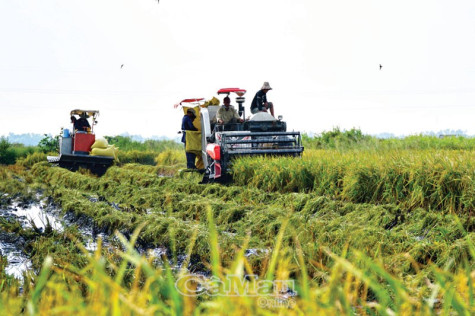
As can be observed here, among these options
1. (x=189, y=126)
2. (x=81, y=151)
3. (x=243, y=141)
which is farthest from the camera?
(x=81, y=151)

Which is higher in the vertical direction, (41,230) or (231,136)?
(231,136)

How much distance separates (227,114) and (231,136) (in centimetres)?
130

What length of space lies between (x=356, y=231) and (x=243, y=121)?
7045mm

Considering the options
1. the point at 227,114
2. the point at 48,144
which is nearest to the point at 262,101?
the point at 227,114

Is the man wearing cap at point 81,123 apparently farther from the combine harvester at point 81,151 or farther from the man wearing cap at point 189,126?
the man wearing cap at point 189,126

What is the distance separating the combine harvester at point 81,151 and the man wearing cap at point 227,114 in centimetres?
519

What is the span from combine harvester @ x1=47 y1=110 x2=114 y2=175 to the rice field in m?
4.19

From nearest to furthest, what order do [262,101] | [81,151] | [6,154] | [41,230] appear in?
[41,230]
[262,101]
[81,151]
[6,154]

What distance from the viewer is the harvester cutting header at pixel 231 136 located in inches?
392

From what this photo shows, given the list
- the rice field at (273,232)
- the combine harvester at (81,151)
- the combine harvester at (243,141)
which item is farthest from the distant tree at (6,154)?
the combine harvester at (243,141)

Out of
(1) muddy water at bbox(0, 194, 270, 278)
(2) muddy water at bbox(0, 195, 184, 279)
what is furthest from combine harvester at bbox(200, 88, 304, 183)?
(2) muddy water at bbox(0, 195, 184, 279)

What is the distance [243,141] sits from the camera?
991cm

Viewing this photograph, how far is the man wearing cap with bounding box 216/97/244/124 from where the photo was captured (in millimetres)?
11102

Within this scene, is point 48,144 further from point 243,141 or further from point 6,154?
point 243,141
